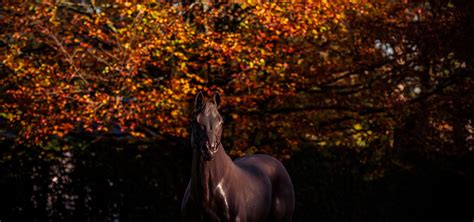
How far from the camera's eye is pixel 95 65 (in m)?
14.9

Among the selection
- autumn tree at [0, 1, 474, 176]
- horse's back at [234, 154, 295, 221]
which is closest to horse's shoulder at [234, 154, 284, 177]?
horse's back at [234, 154, 295, 221]

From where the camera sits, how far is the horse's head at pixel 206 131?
20.7 feet

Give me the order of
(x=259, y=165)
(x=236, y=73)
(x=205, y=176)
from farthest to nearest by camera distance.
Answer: (x=236, y=73) < (x=259, y=165) < (x=205, y=176)

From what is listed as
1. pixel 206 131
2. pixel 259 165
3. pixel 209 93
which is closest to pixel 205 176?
pixel 206 131

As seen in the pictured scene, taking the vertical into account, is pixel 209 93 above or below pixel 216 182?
above

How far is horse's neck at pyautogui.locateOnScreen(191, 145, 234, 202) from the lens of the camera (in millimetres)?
6652

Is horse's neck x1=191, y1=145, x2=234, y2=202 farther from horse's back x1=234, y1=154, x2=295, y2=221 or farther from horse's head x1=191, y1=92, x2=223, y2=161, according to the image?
horse's back x1=234, y1=154, x2=295, y2=221

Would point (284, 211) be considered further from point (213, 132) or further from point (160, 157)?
point (160, 157)

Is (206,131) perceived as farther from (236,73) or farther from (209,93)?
(236,73)

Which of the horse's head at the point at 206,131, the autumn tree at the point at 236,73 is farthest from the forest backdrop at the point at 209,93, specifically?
the horse's head at the point at 206,131

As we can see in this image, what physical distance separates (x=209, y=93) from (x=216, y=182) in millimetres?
6807

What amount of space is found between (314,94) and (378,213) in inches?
160

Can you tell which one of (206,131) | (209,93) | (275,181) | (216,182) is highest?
(209,93)

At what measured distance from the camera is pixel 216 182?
676 cm
